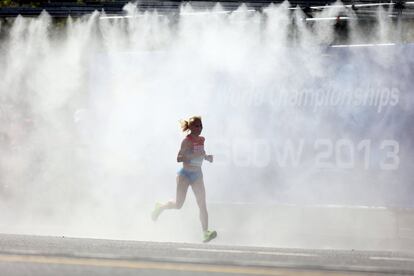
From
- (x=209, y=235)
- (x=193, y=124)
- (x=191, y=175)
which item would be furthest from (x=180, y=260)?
(x=193, y=124)

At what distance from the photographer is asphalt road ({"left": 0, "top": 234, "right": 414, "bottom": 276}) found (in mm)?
6688

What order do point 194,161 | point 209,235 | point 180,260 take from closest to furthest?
point 180,260 < point 209,235 < point 194,161

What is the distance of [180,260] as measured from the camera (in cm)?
722

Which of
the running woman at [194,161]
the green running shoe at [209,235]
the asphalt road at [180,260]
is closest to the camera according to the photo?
the asphalt road at [180,260]

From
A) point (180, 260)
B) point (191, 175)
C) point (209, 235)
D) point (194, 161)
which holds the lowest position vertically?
point (209, 235)

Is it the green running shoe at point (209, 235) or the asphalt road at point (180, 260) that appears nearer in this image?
the asphalt road at point (180, 260)

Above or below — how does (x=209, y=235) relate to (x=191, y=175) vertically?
below

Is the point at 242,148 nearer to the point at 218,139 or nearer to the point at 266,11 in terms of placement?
the point at 218,139

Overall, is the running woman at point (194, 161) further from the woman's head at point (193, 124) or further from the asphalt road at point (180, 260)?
the asphalt road at point (180, 260)

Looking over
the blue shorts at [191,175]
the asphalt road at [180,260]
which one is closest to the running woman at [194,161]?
the blue shorts at [191,175]

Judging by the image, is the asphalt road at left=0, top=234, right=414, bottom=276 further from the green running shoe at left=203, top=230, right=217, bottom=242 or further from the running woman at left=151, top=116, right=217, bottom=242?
the running woman at left=151, top=116, right=217, bottom=242

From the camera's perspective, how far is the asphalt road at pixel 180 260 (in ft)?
21.9

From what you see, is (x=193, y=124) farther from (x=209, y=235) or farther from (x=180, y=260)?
(x=180, y=260)

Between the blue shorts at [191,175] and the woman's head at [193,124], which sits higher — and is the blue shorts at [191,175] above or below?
below
